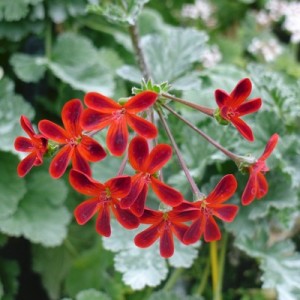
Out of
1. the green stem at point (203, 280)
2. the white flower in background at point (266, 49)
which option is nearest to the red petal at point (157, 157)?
the green stem at point (203, 280)

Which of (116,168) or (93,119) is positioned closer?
(93,119)

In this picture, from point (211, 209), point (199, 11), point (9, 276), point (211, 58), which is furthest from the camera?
point (199, 11)

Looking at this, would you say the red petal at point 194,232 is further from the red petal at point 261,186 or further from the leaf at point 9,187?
the leaf at point 9,187

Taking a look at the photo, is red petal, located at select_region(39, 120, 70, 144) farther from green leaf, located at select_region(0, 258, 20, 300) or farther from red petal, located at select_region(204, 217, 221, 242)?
green leaf, located at select_region(0, 258, 20, 300)

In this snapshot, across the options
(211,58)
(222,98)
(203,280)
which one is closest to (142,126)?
(222,98)

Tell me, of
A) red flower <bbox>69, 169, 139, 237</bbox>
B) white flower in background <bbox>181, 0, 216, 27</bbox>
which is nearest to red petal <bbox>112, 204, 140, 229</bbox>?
red flower <bbox>69, 169, 139, 237</bbox>

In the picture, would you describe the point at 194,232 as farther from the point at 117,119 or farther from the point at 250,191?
the point at 117,119

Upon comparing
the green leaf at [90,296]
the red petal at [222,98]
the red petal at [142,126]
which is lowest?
the green leaf at [90,296]
